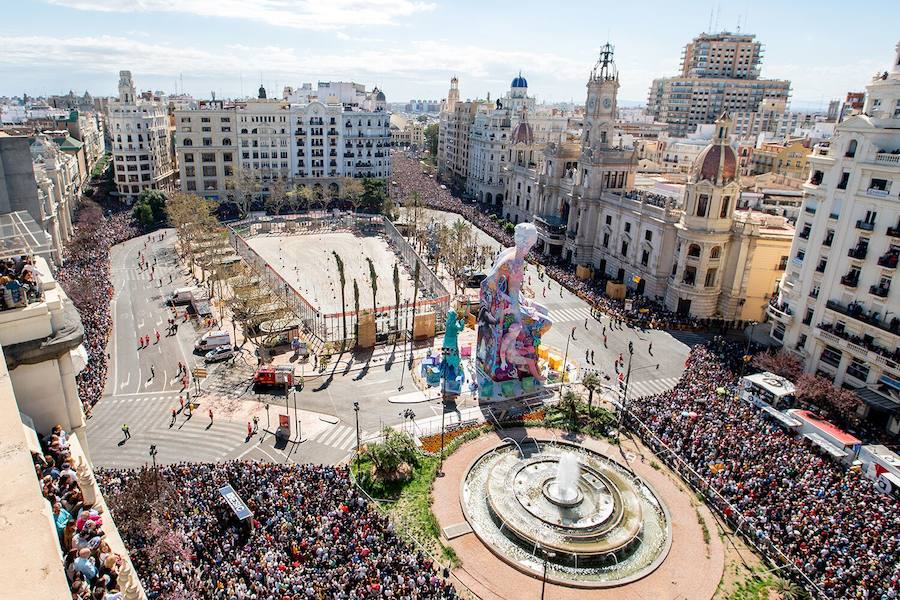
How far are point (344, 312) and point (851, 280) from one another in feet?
160

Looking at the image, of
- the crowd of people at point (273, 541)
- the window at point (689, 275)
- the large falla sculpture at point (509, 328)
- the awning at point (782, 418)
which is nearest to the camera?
the crowd of people at point (273, 541)

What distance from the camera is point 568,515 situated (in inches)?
1604

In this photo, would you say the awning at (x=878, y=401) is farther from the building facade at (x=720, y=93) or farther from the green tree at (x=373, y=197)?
the building facade at (x=720, y=93)

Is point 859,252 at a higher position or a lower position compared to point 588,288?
higher

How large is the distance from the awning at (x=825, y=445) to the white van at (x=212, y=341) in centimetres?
5426

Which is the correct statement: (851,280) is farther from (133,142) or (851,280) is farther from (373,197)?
(133,142)

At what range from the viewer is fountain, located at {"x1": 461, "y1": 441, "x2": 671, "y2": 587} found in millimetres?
37281

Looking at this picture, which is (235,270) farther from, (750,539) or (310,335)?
(750,539)

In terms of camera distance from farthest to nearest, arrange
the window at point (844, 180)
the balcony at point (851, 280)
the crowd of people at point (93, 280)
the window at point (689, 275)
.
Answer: the window at point (689, 275) → the window at point (844, 180) → the balcony at point (851, 280) → the crowd of people at point (93, 280)

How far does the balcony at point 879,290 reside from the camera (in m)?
53.4

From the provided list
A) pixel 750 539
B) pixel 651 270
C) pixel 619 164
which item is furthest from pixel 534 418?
pixel 619 164

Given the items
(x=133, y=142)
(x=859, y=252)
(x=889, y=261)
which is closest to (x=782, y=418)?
(x=889, y=261)

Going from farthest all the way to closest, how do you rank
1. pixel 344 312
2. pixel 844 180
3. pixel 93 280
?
pixel 93 280, pixel 344 312, pixel 844 180

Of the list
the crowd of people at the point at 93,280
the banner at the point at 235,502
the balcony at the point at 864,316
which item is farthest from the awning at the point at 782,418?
the crowd of people at the point at 93,280
